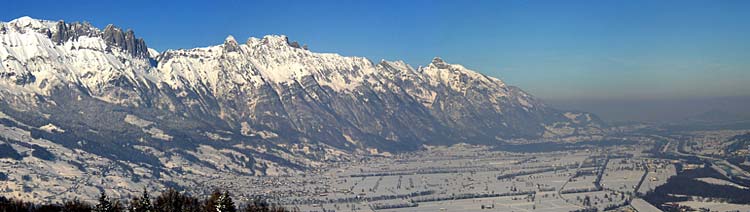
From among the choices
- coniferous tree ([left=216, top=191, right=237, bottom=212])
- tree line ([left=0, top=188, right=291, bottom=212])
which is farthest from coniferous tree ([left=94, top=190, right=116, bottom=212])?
coniferous tree ([left=216, top=191, right=237, bottom=212])

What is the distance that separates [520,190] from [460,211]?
3980 centimetres

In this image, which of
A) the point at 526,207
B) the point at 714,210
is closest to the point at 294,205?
the point at 526,207

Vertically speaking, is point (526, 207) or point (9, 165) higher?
point (9, 165)

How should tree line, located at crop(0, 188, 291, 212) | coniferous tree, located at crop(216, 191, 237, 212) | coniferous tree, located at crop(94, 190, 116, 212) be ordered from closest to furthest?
coniferous tree, located at crop(216, 191, 237, 212) < tree line, located at crop(0, 188, 291, 212) < coniferous tree, located at crop(94, 190, 116, 212)

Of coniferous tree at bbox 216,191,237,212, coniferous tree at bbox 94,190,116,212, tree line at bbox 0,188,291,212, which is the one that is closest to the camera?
coniferous tree at bbox 216,191,237,212

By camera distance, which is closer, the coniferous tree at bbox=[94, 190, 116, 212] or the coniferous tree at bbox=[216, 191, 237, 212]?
the coniferous tree at bbox=[216, 191, 237, 212]

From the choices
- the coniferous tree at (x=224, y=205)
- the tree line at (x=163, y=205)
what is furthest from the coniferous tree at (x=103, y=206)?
the coniferous tree at (x=224, y=205)

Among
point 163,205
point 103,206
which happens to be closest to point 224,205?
point 103,206

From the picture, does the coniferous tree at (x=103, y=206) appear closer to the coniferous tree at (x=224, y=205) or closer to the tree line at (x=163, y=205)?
the tree line at (x=163, y=205)

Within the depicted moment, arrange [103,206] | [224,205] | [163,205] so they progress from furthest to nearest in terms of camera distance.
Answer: [163,205] → [103,206] → [224,205]

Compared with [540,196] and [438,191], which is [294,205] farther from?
[540,196]

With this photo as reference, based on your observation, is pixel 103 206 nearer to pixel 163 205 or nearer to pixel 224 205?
pixel 163 205

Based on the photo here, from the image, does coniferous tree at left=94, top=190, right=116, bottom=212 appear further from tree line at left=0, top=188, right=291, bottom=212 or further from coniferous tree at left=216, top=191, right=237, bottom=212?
coniferous tree at left=216, top=191, right=237, bottom=212

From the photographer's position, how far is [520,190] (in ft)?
641
